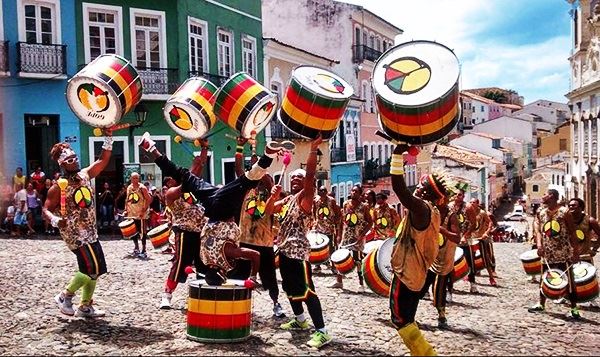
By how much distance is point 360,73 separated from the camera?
136 feet

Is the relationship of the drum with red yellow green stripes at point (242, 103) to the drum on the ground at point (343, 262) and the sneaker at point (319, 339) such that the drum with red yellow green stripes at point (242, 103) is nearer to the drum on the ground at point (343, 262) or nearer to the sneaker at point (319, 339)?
the sneaker at point (319, 339)

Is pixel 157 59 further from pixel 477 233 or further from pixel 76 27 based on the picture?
pixel 477 233

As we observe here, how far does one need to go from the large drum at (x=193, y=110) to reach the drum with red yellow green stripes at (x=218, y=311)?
8.49 ft

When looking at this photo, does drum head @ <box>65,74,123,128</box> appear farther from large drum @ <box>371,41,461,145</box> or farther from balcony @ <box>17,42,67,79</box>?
balcony @ <box>17,42,67,79</box>

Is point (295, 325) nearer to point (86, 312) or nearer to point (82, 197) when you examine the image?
point (86, 312)

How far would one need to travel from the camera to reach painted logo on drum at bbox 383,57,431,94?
21.4 feet

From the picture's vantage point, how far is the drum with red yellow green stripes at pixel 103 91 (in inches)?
334

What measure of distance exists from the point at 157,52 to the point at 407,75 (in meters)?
17.6

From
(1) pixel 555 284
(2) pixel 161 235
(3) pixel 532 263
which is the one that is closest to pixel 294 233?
(1) pixel 555 284

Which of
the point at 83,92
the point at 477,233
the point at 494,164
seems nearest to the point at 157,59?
the point at 477,233

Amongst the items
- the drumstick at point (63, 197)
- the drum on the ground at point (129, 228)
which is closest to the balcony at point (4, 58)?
the drum on the ground at point (129, 228)

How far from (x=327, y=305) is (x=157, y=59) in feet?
49.3

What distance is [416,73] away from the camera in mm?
6617

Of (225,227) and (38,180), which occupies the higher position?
(38,180)
